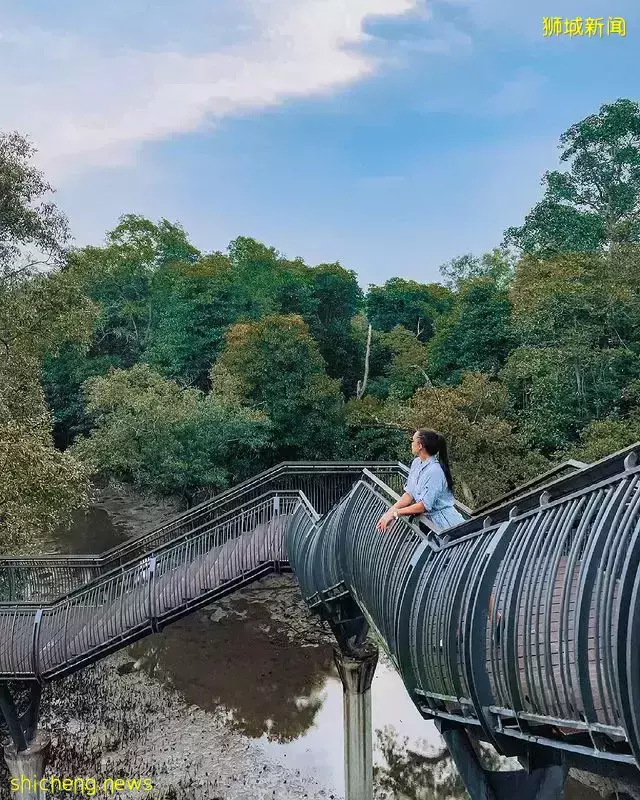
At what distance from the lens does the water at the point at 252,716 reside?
449 inches

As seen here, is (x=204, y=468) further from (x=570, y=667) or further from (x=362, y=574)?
(x=570, y=667)

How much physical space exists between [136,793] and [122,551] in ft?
12.9

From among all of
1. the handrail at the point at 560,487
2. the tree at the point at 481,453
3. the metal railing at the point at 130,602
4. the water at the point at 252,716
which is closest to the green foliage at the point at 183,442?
the water at the point at 252,716

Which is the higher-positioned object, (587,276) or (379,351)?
(379,351)

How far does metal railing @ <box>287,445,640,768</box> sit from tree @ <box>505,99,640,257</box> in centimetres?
2756

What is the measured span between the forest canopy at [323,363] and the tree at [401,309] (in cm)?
12

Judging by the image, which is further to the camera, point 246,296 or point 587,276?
point 246,296

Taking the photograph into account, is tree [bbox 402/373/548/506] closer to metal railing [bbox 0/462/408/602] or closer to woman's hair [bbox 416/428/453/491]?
metal railing [bbox 0/462/408/602]

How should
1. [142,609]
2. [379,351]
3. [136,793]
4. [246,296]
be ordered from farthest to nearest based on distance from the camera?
[246,296] → [379,351] → [136,793] → [142,609]

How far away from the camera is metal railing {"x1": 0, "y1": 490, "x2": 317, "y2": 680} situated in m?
9.28

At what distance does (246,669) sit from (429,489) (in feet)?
40.9

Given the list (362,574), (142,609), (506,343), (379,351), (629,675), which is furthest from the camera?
(379,351)

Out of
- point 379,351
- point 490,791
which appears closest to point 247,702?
point 490,791

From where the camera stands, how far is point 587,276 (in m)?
21.4
